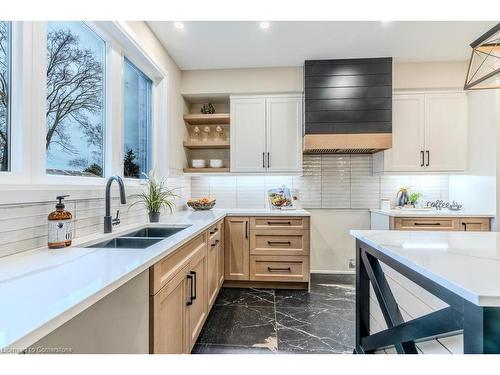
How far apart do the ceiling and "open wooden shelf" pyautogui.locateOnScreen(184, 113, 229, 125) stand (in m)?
0.61

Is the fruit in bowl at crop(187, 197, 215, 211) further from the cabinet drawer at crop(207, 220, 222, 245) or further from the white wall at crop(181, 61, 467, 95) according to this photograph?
the white wall at crop(181, 61, 467, 95)

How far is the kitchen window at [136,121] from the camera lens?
238cm

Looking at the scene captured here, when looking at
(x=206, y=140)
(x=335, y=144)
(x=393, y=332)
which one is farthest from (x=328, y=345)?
(x=206, y=140)

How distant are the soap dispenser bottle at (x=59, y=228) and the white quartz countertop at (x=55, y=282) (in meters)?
0.05

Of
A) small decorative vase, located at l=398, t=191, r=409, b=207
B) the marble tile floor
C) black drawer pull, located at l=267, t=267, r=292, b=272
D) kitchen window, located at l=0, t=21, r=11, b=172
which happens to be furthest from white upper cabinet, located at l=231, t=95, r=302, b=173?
kitchen window, located at l=0, t=21, r=11, b=172

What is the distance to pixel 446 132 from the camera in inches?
128

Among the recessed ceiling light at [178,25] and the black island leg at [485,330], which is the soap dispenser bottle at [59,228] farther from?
the recessed ceiling light at [178,25]

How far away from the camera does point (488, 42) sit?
134 centimetres

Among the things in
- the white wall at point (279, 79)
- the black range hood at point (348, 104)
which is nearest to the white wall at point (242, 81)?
the white wall at point (279, 79)

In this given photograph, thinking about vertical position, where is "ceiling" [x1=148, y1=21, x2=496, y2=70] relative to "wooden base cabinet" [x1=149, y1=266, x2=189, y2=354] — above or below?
above

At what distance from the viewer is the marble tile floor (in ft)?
6.37

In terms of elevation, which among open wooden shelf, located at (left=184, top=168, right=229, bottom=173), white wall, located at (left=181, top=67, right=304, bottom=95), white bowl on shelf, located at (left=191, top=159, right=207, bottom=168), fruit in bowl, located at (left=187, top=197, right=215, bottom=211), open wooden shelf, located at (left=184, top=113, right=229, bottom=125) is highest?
white wall, located at (left=181, top=67, right=304, bottom=95)

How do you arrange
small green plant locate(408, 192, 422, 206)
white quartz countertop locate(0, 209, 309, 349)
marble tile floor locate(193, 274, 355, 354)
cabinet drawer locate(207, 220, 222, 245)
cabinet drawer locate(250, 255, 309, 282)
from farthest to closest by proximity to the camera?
small green plant locate(408, 192, 422, 206) < cabinet drawer locate(250, 255, 309, 282) < cabinet drawer locate(207, 220, 222, 245) < marble tile floor locate(193, 274, 355, 354) < white quartz countertop locate(0, 209, 309, 349)

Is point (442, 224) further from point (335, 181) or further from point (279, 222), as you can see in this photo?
point (279, 222)
